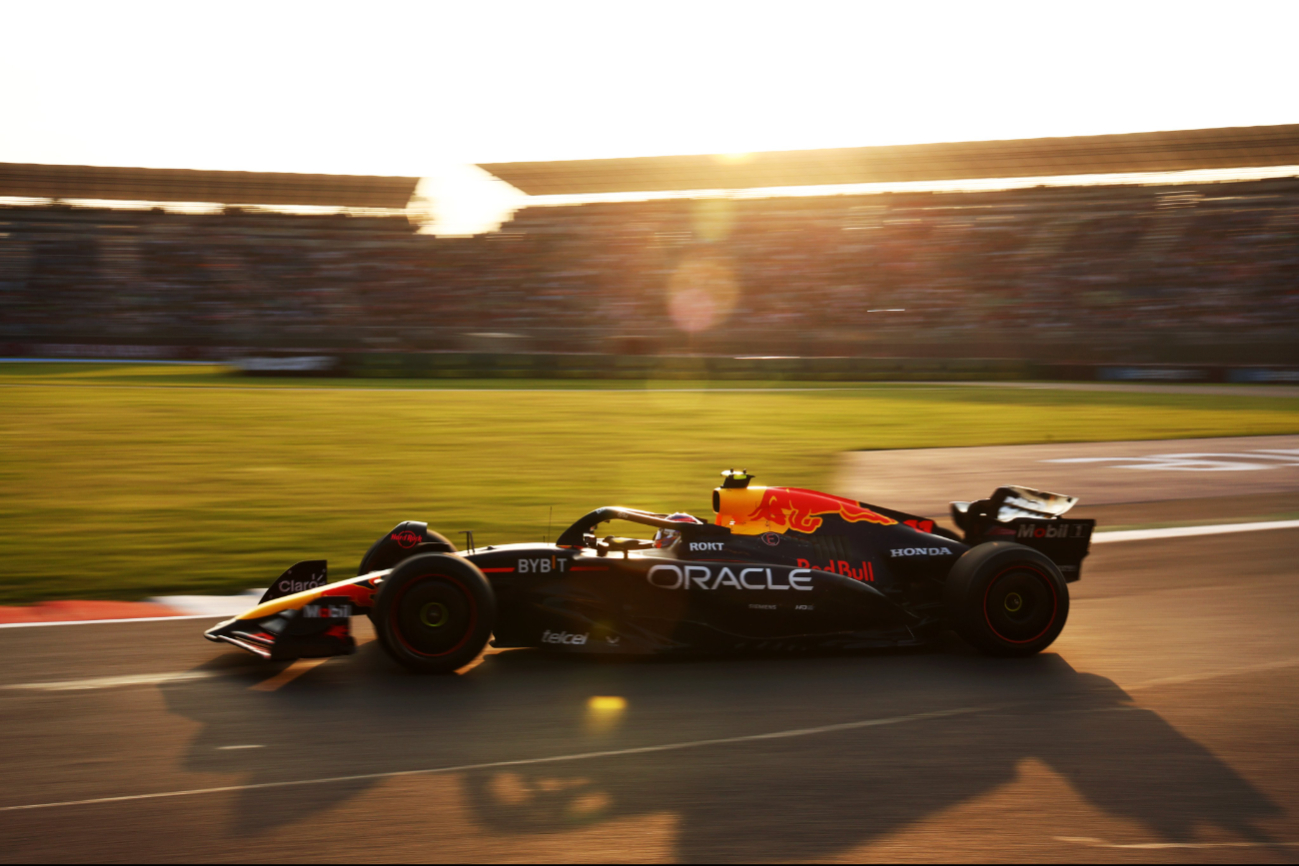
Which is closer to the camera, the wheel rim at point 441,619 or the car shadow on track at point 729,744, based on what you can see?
the car shadow on track at point 729,744

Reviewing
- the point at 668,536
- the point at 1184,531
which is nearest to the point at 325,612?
the point at 668,536

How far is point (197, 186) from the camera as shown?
4025 cm

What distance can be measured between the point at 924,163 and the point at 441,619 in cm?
3504

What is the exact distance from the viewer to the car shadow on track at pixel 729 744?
309 cm

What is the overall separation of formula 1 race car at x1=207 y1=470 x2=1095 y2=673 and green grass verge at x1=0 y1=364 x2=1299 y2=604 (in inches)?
79.8

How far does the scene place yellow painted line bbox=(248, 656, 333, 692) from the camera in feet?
13.3

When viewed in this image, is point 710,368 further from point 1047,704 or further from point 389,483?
point 1047,704

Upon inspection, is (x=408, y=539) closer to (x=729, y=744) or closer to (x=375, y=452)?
(x=729, y=744)

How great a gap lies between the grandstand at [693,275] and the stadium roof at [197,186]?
12 cm

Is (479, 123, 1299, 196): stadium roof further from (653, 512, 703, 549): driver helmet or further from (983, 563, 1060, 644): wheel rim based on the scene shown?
(653, 512, 703, 549): driver helmet

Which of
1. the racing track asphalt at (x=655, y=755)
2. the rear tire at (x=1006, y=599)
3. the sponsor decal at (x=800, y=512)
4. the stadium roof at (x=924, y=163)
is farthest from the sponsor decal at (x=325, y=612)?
the stadium roof at (x=924, y=163)

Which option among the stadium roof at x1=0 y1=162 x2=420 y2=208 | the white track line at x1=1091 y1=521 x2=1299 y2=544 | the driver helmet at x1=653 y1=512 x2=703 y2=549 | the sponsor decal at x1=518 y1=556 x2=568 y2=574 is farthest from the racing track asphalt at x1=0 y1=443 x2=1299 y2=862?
the stadium roof at x1=0 y1=162 x2=420 y2=208

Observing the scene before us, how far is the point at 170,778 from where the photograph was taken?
3.27 metres

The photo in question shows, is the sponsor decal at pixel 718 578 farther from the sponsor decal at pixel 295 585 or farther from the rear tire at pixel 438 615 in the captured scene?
the sponsor decal at pixel 295 585
